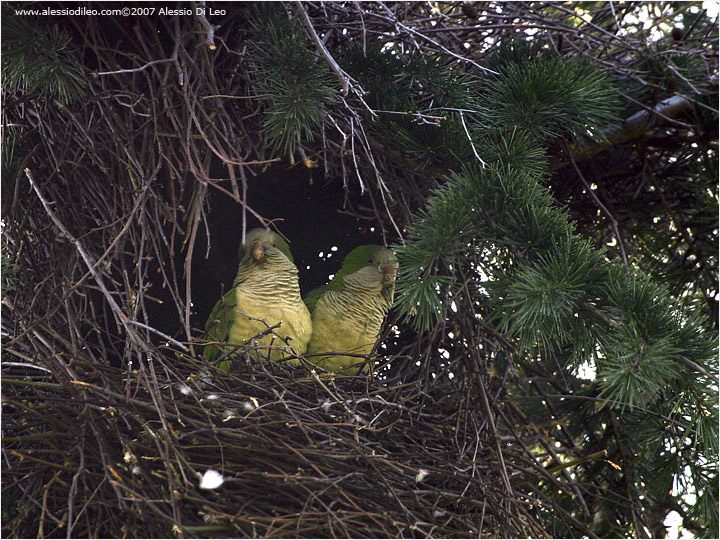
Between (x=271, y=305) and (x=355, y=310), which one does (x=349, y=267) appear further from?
(x=271, y=305)

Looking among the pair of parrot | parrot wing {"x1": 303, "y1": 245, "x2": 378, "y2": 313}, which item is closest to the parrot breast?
the pair of parrot

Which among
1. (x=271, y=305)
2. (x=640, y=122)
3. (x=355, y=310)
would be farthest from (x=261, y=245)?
(x=640, y=122)

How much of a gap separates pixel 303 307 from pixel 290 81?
0.67m

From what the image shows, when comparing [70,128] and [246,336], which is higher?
[70,128]

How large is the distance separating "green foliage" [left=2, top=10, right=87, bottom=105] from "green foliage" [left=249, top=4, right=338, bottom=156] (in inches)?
15.2

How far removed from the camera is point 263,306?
1846mm

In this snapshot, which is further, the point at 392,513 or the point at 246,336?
the point at 246,336

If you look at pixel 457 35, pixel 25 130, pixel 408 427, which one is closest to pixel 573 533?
pixel 408 427

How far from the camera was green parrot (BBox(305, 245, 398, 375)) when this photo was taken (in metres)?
1.92

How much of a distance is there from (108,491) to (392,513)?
531 millimetres

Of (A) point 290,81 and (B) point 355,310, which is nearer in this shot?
(A) point 290,81

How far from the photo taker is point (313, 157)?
188 centimetres

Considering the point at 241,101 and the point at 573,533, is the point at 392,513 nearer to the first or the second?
the point at 573,533

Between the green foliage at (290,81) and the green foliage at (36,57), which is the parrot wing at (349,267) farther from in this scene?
the green foliage at (36,57)
